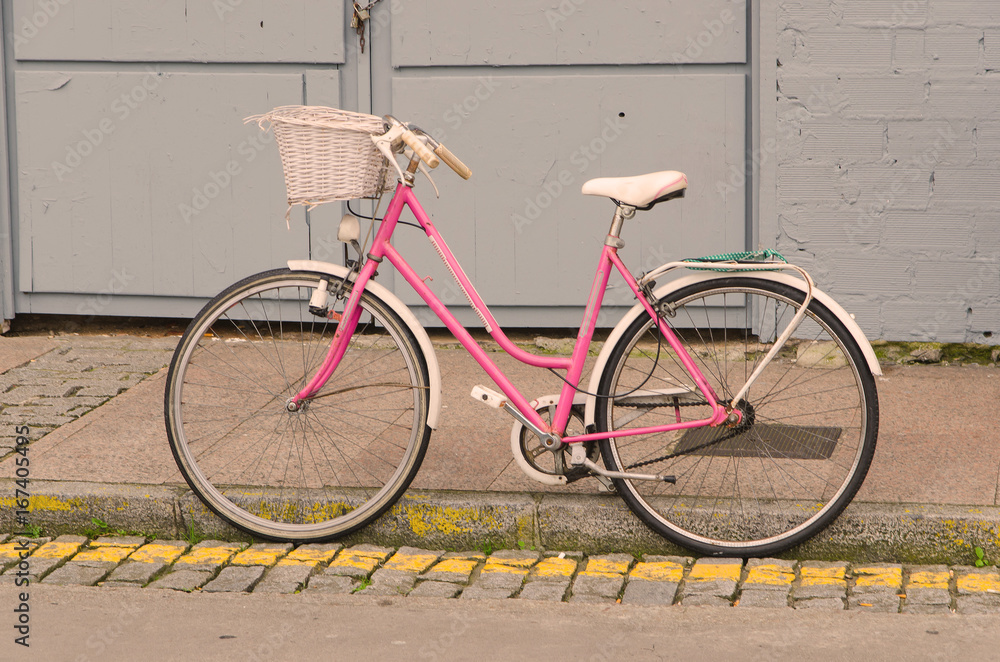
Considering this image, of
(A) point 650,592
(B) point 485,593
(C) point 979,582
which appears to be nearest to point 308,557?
(B) point 485,593

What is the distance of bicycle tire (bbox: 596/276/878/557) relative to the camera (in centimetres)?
369

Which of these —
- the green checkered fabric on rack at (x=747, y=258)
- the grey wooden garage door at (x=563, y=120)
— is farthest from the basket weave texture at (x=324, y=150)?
the grey wooden garage door at (x=563, y=120)

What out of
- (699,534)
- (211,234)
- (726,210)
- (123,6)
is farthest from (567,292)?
(123,6)

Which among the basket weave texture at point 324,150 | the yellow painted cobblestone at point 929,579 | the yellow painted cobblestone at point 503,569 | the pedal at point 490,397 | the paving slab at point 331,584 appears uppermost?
the basket weave texture at point 324,150

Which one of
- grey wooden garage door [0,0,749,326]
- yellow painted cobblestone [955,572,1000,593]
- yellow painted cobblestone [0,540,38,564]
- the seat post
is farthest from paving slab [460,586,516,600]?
grey wooden garage door [0,0,749,326]

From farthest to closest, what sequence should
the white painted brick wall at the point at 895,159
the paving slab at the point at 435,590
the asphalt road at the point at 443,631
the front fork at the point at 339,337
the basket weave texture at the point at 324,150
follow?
the white painted brick wall at the point at 895,159 → the front fork at the point at 339,337 → the paving slab at the point at 435,590 → the basket weave texture at the point at 324,150 → the asphalt road at the point at 443,631

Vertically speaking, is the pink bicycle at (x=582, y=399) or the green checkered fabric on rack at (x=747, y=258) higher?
the green checkered fabric on rack at (x=747, y=258)

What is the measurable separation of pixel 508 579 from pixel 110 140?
3843 millimetres

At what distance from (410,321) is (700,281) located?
3.14ft

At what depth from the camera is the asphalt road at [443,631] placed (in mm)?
3207

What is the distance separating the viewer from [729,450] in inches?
161

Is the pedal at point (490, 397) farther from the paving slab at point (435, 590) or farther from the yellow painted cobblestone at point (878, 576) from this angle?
the yellow painted cobblestone at point (878, 576)

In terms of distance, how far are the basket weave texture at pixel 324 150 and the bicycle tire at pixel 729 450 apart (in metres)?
1.01

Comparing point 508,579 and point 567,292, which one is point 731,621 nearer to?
point 508,579
